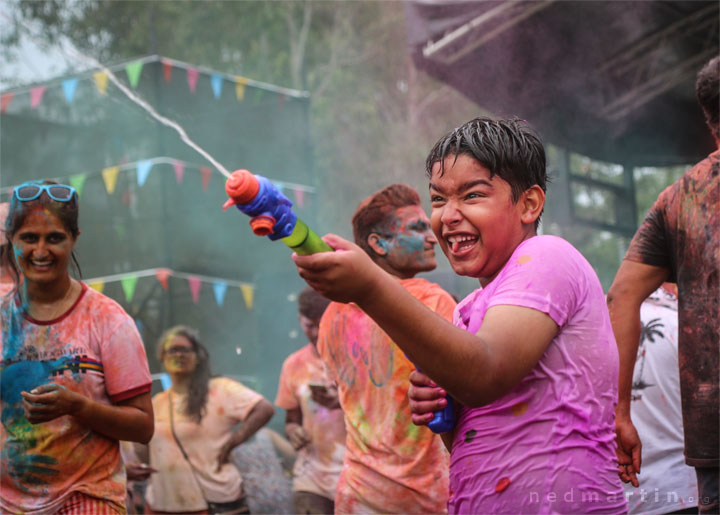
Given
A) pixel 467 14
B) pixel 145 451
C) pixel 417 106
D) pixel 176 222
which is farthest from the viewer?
pixel 417 106

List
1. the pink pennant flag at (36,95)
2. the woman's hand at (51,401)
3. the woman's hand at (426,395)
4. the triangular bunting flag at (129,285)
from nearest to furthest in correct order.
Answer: the woman's hand at (426,395), the woman's hand at (51,401), the triangular bunting flag at (129,285), the pink pennant flag at (36,95)

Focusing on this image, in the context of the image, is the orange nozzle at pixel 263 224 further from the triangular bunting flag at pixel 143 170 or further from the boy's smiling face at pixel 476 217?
the triangular bunting flag at pixel 143 170

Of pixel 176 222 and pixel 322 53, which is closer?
pixel 176 222

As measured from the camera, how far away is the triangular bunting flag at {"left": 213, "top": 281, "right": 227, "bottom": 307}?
9.81 metres

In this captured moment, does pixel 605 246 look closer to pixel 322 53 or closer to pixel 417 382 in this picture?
pixel 322 53

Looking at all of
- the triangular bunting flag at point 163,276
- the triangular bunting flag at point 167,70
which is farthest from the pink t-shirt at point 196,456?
the triangular bunting flag at point 167,70

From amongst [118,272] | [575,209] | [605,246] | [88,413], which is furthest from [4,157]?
[605,246]

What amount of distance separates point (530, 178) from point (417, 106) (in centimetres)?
2400

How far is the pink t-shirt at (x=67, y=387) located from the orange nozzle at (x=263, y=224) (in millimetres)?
1792

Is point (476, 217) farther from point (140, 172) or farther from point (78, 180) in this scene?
point (78, 180)

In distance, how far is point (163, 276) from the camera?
30.0 feet

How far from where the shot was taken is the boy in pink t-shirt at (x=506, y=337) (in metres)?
1.69

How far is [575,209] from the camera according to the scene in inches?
383

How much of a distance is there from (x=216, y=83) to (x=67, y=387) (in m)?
7.51
